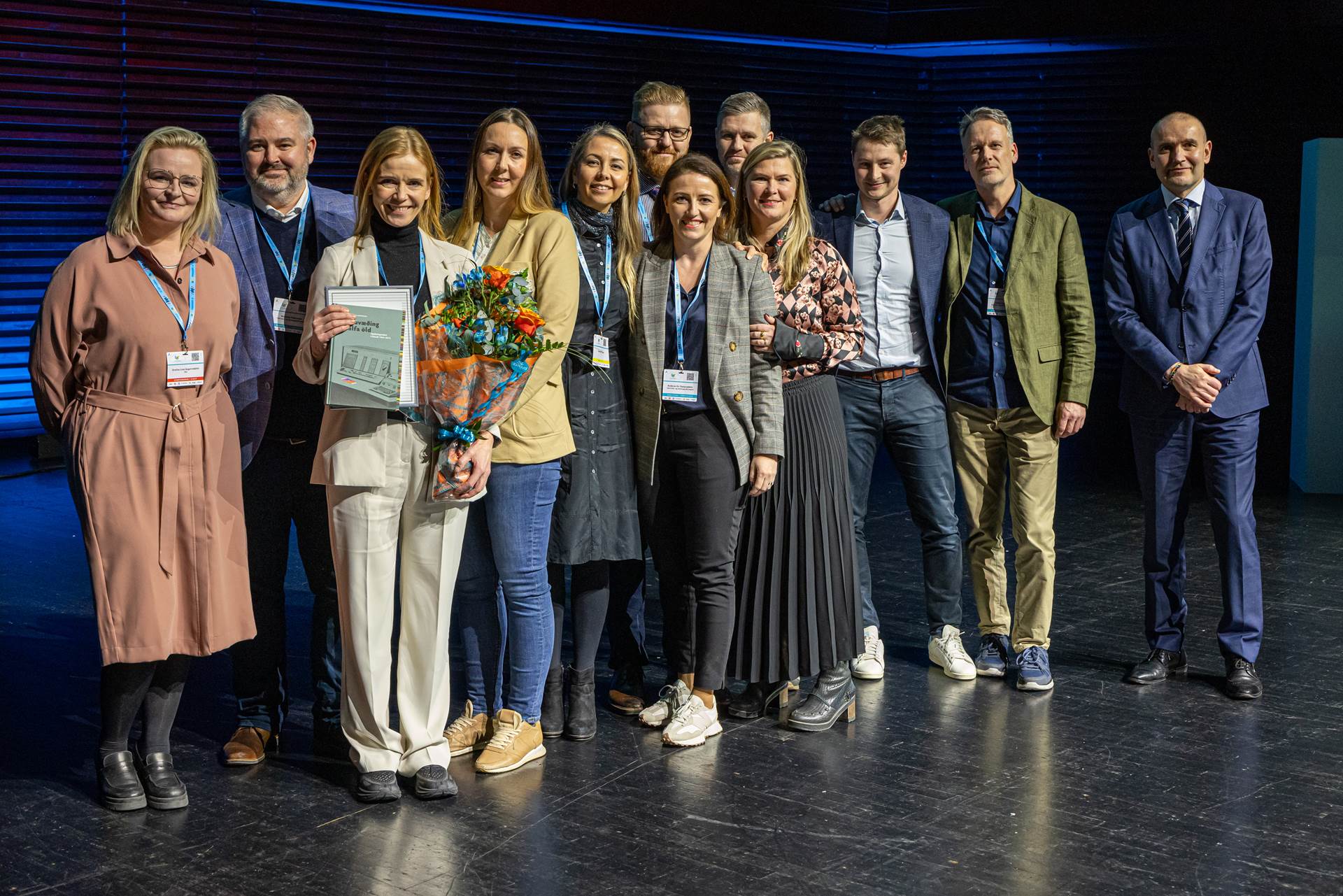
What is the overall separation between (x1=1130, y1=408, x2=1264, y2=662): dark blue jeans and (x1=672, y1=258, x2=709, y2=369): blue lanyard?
161cm

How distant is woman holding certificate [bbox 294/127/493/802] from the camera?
348 centimetres

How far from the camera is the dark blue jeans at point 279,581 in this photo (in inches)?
150

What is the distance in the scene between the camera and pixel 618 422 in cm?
396

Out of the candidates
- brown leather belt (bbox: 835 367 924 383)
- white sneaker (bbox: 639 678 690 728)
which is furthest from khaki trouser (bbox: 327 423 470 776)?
brown leather belt (bbox: 835 367 924 383)

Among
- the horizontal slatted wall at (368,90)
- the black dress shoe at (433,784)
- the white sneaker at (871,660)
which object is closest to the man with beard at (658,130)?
the white sneaker at (871,660)

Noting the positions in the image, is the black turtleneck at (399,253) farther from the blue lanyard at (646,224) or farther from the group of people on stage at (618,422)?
the blue lanyard at (646,224)

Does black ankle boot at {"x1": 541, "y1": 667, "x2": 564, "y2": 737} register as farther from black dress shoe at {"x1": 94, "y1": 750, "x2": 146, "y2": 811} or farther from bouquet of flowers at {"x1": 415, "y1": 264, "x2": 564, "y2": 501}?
black dress shoe at {"x1": 94, "y1": 750, "x2": 146, "y2": 811}

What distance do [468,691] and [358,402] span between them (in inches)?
42.4

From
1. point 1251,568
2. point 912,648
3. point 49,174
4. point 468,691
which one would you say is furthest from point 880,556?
point 49,174

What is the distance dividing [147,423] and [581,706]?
56.3 inches

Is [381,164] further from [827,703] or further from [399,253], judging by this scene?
[827,703]

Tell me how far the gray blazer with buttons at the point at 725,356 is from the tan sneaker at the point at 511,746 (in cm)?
74

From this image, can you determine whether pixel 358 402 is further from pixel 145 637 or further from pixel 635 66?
pixel 635 66

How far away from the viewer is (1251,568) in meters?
4.51
